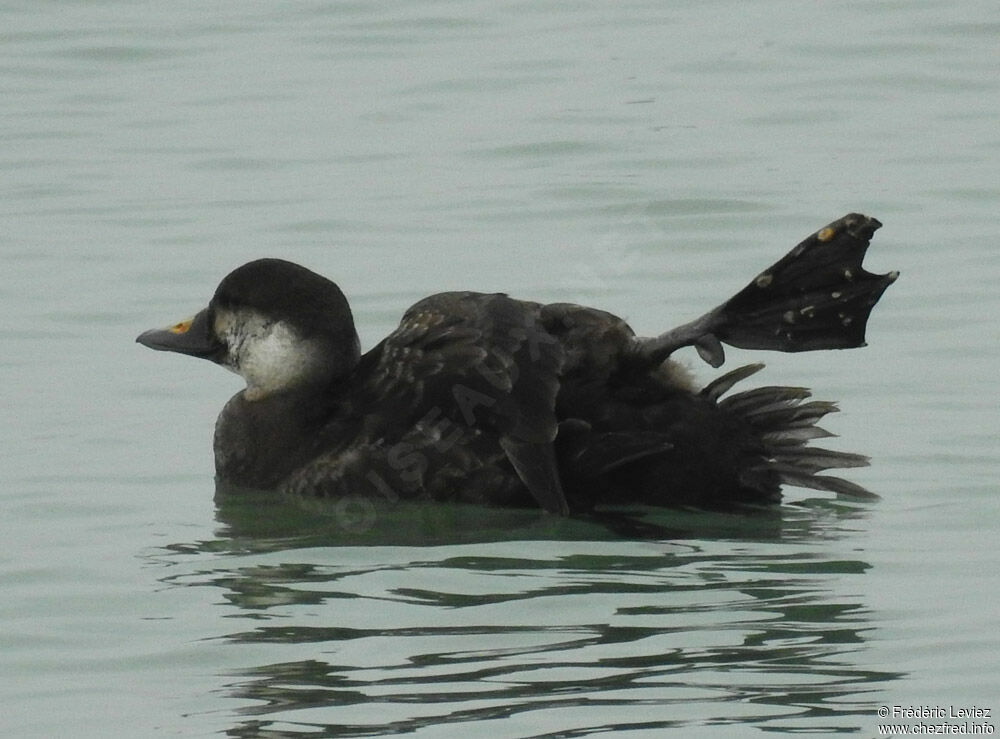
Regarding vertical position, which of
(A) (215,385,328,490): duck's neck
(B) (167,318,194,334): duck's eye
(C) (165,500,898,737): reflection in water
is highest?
(B) (167,318,194,334): duck's eye

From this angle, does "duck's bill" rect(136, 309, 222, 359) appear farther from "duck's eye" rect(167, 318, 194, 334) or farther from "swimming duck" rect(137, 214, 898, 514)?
"swimming duck" rect(137, 214, 898, 514)

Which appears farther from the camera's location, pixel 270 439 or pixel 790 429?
pixel 270 439

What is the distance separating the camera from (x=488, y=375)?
6.84 metres

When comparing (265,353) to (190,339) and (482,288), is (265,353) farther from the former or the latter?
(482,288)

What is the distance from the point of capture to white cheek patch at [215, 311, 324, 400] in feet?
24.8

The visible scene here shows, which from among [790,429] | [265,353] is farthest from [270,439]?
[790,429]

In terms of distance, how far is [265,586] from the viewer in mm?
6227

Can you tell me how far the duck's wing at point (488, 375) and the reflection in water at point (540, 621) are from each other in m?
0.25

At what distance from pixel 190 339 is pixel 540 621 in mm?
2568

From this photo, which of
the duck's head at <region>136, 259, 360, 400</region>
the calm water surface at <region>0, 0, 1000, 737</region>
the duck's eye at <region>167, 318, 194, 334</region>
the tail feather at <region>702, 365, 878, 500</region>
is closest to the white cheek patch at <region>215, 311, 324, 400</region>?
the duck's head at <region>136, 259, 360, 400</region>

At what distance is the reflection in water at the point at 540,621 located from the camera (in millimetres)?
4973

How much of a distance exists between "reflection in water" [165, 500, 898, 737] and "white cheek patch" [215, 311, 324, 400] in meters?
0.55

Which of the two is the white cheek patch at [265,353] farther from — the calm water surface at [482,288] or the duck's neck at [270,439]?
the calm water surface at [482,288]

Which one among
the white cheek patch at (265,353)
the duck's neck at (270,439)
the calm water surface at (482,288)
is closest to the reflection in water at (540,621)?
the calm water surface at (482,288)
